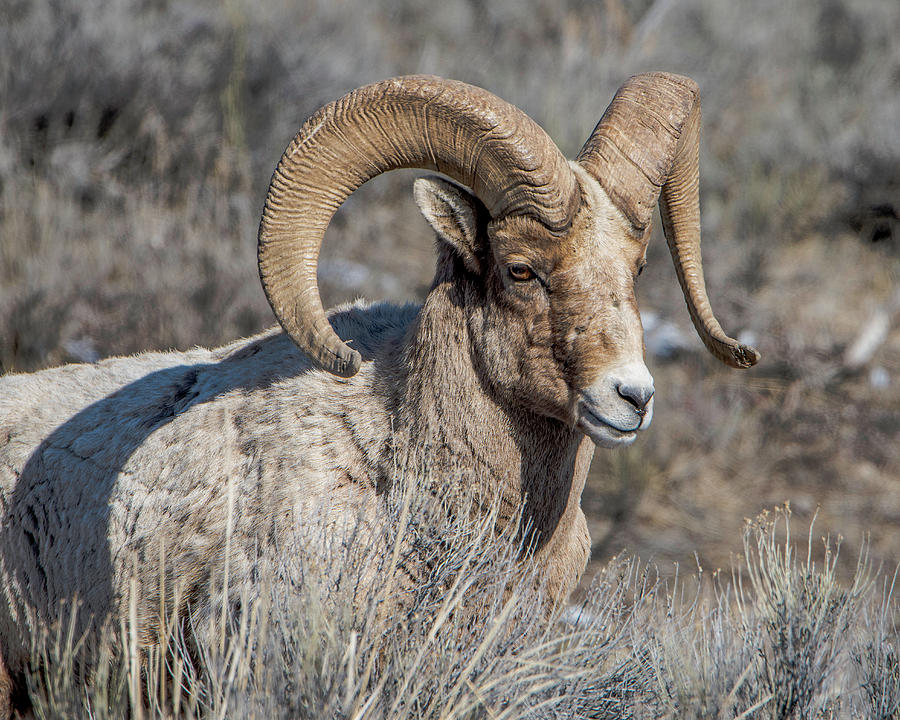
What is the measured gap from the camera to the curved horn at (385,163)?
3.36 m

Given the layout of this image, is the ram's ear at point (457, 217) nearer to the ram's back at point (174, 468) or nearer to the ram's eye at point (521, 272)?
the ram's eye at point (521, 272)

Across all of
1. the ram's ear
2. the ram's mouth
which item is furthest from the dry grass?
the ram's ear

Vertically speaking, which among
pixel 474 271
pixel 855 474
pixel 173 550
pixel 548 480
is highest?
pixel 474 271

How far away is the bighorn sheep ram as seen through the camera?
11.1 ft

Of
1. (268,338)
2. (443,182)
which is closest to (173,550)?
(268,338)

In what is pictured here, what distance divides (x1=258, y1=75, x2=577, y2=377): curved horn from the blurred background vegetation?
13.2ft

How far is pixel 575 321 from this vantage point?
3.36m

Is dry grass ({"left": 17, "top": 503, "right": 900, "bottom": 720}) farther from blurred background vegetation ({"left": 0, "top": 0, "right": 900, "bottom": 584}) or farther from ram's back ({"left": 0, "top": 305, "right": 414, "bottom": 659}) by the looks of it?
blurred background vegetation ({"left": 0, "top": 0, "right": 900, "bottom": 584})

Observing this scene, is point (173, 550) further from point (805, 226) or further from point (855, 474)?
point (805, 226)

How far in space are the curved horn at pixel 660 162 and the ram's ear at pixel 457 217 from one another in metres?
0.47

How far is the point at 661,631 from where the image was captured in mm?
3477

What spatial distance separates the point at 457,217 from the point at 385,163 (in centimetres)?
34

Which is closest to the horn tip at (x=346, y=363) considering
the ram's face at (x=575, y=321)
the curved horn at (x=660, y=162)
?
the ram's face at (x=575, y=321)

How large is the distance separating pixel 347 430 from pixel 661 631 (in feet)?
4.60
